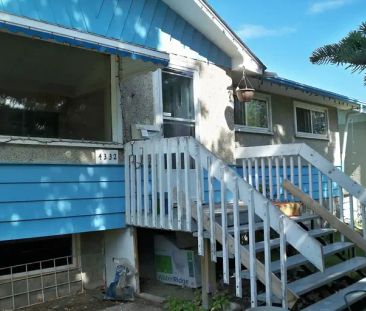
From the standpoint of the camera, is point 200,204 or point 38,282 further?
point 38,282

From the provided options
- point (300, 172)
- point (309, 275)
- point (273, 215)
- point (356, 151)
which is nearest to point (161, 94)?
point (300, 172)

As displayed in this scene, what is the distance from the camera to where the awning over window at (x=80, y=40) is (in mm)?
4707

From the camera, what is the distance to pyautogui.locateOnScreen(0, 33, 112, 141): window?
5.20m

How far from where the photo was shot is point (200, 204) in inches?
190

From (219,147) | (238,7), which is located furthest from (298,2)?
(219,147)

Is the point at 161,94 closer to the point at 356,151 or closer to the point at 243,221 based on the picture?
the point at 243,221

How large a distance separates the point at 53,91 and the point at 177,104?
1938mm

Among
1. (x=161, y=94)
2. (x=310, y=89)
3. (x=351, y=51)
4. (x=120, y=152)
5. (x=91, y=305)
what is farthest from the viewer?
(x=310, y=89)

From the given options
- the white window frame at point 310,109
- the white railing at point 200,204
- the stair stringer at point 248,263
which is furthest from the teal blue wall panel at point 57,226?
the white window frame at point 310,109

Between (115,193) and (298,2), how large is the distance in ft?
43.6

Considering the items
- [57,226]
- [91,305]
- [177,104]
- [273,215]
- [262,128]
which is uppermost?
[177,104]

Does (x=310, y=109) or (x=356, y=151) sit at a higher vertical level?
(x=310, y=109)

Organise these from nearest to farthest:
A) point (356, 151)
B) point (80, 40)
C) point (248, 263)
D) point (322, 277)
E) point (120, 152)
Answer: point (248, 263) → point (322, 277) → point (80, 40) → point (120, 152) → point (356, 151)

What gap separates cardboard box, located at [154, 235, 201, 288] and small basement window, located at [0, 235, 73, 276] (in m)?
1.29
